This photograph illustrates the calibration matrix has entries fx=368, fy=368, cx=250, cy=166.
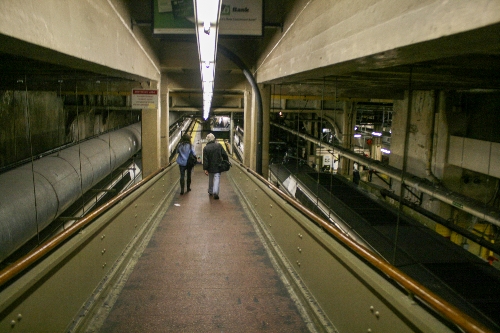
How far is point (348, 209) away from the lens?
699cm

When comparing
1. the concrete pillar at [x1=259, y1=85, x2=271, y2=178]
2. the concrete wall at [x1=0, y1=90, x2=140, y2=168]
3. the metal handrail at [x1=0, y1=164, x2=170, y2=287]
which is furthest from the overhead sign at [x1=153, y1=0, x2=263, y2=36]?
the metal handrail at [x1=0, y1=164, x2=170, y2=287]

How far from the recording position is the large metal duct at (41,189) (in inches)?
167

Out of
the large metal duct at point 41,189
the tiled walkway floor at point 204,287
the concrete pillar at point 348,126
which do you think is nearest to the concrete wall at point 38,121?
the large metal duct at point 41,189

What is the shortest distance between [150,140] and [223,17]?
3554 mm

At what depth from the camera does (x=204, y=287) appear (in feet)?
12.4

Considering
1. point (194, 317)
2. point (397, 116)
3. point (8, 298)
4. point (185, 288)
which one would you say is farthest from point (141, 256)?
point (397, 116)

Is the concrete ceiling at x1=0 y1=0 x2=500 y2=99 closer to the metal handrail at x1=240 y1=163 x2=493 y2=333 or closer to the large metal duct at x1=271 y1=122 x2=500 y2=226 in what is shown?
the large metal duct at x1=271 y1=122 x2=500 y2=226

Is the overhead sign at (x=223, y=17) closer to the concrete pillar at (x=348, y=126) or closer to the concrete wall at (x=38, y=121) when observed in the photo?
the concrete wall at (x=38, y=121)

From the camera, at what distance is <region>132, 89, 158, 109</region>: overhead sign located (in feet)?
26.1

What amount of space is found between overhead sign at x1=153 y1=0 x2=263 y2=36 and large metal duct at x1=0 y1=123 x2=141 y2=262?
101 inches

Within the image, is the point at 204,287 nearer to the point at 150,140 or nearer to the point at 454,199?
the point at 454,199

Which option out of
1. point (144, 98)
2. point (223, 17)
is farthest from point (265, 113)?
point (144, 98)

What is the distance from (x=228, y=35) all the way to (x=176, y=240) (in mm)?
3617

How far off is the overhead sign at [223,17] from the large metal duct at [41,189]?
256cm
